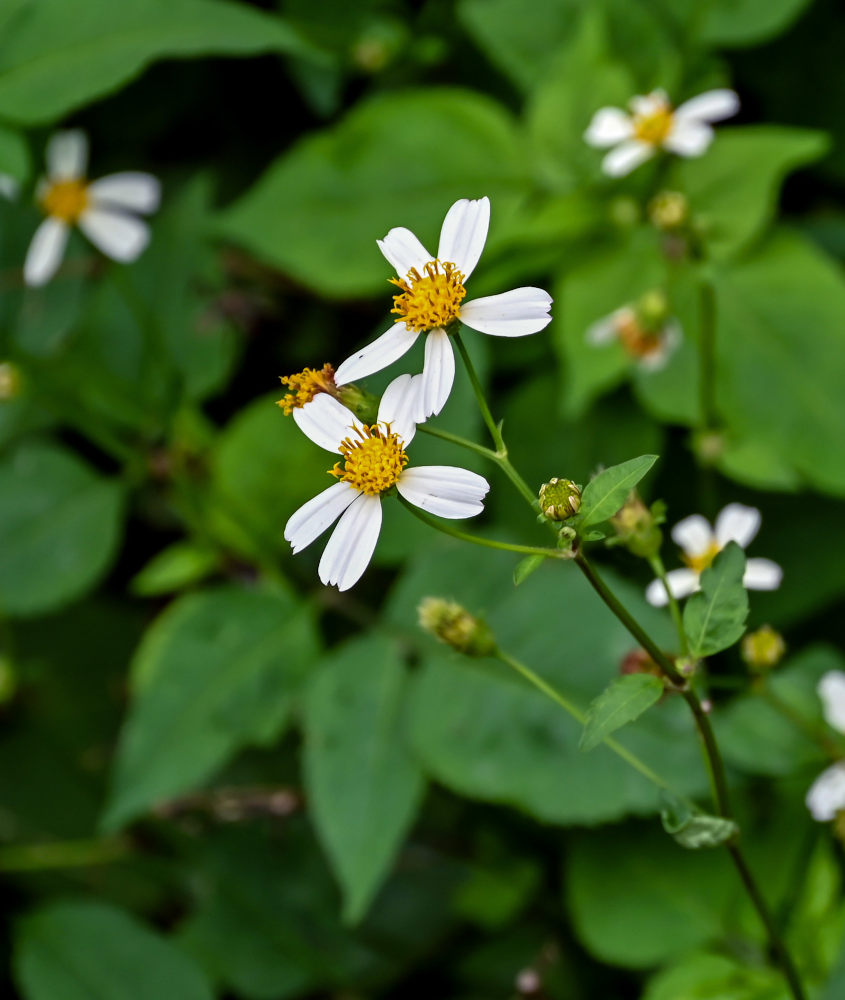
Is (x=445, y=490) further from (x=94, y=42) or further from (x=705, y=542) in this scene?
(x=94, y=42)

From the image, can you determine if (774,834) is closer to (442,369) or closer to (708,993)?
(708,993)

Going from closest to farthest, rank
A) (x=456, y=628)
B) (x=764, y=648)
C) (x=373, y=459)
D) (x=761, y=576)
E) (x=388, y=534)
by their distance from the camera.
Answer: (x=373, y=459) → (x=456, y=628) → (x=764, y=648) → (x=761, y=576) → (x=388, y=534)

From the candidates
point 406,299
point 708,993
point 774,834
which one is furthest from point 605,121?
point 708,993

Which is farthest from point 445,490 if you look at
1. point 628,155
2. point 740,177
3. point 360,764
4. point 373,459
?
point 740,177

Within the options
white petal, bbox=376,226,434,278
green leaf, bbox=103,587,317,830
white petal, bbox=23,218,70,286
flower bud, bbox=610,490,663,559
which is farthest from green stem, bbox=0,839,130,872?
white petal, bbox=376,226,434,278

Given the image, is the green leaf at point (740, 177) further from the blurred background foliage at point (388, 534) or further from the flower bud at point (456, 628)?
the flower bud at point (456, 628)
